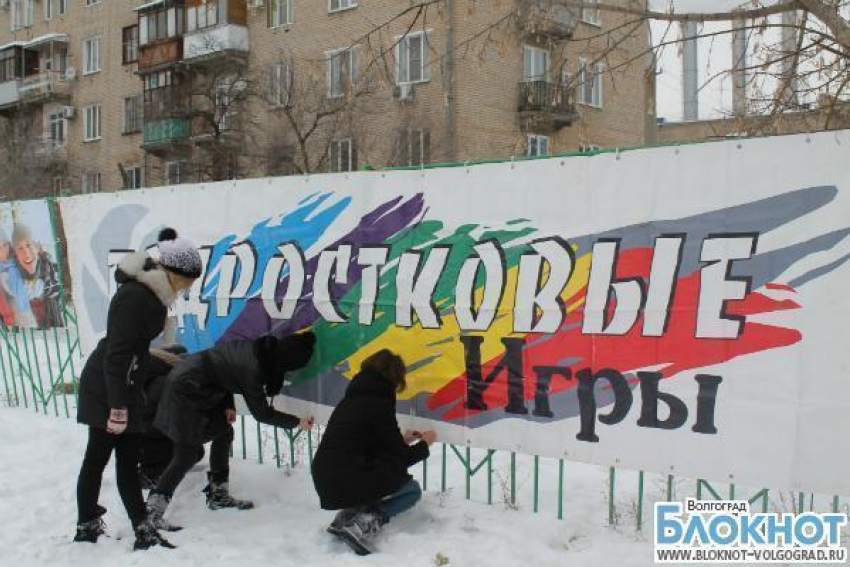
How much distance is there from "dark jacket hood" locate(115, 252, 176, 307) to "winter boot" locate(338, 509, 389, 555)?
162 cm

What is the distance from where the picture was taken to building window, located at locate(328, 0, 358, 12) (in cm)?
2480

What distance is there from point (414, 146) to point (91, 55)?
765 inches

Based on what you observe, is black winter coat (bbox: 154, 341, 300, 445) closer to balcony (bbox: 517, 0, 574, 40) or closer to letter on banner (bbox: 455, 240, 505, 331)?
letter on banner (bbox: 455, 240, 505, 331)

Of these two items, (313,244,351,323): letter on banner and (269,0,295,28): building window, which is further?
(269,0,295,28): building window

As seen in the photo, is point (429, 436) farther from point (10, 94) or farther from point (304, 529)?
point (10, 94)

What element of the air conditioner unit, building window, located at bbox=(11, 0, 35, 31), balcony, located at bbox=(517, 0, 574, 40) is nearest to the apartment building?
the air conditioner unit

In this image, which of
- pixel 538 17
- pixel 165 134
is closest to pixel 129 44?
pixel 165 134

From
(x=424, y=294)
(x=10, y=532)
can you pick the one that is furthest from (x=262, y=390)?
(x=10, y=532)

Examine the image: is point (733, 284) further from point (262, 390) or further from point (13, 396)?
point (13, 396)

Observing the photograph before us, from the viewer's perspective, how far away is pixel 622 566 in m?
4.23

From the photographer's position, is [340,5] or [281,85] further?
[340,5]

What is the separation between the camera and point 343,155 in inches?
964

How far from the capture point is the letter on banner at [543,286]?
4602mm

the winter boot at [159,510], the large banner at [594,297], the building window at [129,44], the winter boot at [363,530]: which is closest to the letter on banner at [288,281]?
the large banner at [594,297]
